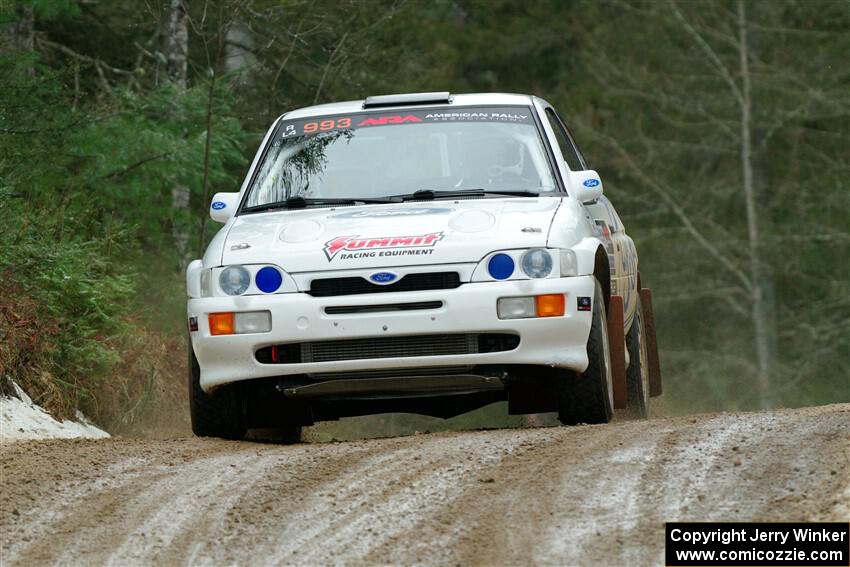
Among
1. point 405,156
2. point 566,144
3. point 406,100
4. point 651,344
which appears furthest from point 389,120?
point 651,344

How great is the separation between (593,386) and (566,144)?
2.23 meters

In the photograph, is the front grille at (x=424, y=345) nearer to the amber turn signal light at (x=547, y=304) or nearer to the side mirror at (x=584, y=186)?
the amber turn signal light at (x=547, y=304)

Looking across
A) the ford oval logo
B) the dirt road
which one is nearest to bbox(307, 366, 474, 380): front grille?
the ford oval logo

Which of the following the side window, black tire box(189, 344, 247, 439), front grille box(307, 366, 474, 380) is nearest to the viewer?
front grille box(307, 366, 474, 380)

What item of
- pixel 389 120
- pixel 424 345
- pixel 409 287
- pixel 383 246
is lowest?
pixel 424 345

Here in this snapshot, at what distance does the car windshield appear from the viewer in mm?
8734

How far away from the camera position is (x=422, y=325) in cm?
764

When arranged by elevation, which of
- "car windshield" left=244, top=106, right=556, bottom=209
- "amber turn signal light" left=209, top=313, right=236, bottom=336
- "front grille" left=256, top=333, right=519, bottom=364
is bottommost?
"front grille" left=256, top=333, right=519, bottom=364

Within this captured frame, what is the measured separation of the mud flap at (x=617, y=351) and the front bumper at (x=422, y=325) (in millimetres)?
687

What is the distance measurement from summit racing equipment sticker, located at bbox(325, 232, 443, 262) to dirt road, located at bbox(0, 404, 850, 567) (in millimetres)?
966

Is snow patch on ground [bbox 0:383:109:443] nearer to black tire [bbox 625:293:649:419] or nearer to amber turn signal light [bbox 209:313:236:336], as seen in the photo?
amber turn signal light [bbox 209:313:236:336]

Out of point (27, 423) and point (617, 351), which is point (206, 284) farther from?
point (617, 351)

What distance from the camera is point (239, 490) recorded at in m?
6.23

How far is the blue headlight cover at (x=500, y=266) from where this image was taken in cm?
768
